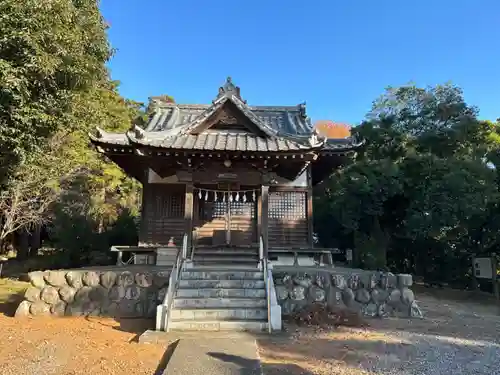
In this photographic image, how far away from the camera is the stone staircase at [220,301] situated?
7.38m

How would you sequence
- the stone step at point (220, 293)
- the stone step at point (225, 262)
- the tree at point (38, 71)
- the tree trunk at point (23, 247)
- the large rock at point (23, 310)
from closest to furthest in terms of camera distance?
the stone step at point (220, 293) → the large rock at point (23, 310) → the tree at point (38, 71) → the stone step at point (225, 262) → the tree trunk at point (23, 247)

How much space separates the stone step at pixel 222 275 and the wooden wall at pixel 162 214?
4.07 meters

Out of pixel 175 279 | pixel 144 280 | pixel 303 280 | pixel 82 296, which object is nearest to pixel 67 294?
pixel 82 296

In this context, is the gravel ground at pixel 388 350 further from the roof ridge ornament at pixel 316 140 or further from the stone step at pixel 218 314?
the roof ridge ornament at pixel 316 140

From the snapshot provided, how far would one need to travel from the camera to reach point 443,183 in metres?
16.2

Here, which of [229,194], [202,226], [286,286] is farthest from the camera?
[202,226]

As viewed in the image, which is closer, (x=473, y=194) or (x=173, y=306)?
(x=173, y=306)

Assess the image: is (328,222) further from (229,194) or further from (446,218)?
(229,194)

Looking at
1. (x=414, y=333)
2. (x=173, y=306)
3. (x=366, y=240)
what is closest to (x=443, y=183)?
(x=366, y=240)

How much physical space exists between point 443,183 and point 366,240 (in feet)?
17.0

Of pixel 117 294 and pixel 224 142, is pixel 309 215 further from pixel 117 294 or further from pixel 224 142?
pixel 117 294

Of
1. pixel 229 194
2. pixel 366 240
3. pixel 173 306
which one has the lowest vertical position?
pixel 173 306

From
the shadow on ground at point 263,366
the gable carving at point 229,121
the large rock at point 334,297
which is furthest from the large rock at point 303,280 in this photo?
the gable carving at point 229,121

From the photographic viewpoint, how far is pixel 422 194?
16.9 m
